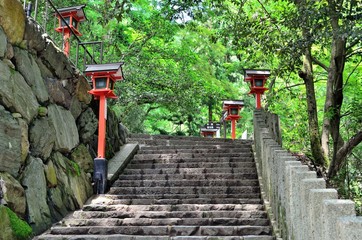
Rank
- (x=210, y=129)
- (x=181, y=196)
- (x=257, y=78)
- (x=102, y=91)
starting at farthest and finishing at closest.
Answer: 1. (x=210, y=129)
2. (x=257, y=78)
3. (x=102, y=91)
4. (x=181, y=196)

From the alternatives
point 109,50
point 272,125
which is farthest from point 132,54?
point 272,125

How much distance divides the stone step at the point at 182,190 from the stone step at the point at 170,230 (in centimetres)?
168

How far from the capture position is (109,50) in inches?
521

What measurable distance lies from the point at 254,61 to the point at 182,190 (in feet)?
17.2

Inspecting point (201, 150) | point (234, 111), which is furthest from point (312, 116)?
point (234, 111)

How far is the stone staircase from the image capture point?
19.1 feet

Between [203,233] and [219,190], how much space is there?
1.84m

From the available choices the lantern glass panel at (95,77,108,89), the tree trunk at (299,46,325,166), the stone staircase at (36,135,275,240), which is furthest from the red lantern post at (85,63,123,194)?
the tree trunk at (299,46,325,166)

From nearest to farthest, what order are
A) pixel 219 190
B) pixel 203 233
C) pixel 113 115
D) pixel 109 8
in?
pixel 203 233 < pixel 219 190 < pixel 113 115 < pixel 109 8

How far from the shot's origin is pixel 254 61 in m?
11.3

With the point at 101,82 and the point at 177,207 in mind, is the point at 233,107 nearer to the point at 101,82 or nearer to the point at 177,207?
the point at 101,82

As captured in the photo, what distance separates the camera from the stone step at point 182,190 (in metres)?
7.50

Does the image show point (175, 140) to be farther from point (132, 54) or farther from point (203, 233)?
point (203, 233)

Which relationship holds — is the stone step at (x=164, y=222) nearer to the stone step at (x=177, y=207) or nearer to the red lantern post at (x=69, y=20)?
the stone step at (x=177, y=207)
